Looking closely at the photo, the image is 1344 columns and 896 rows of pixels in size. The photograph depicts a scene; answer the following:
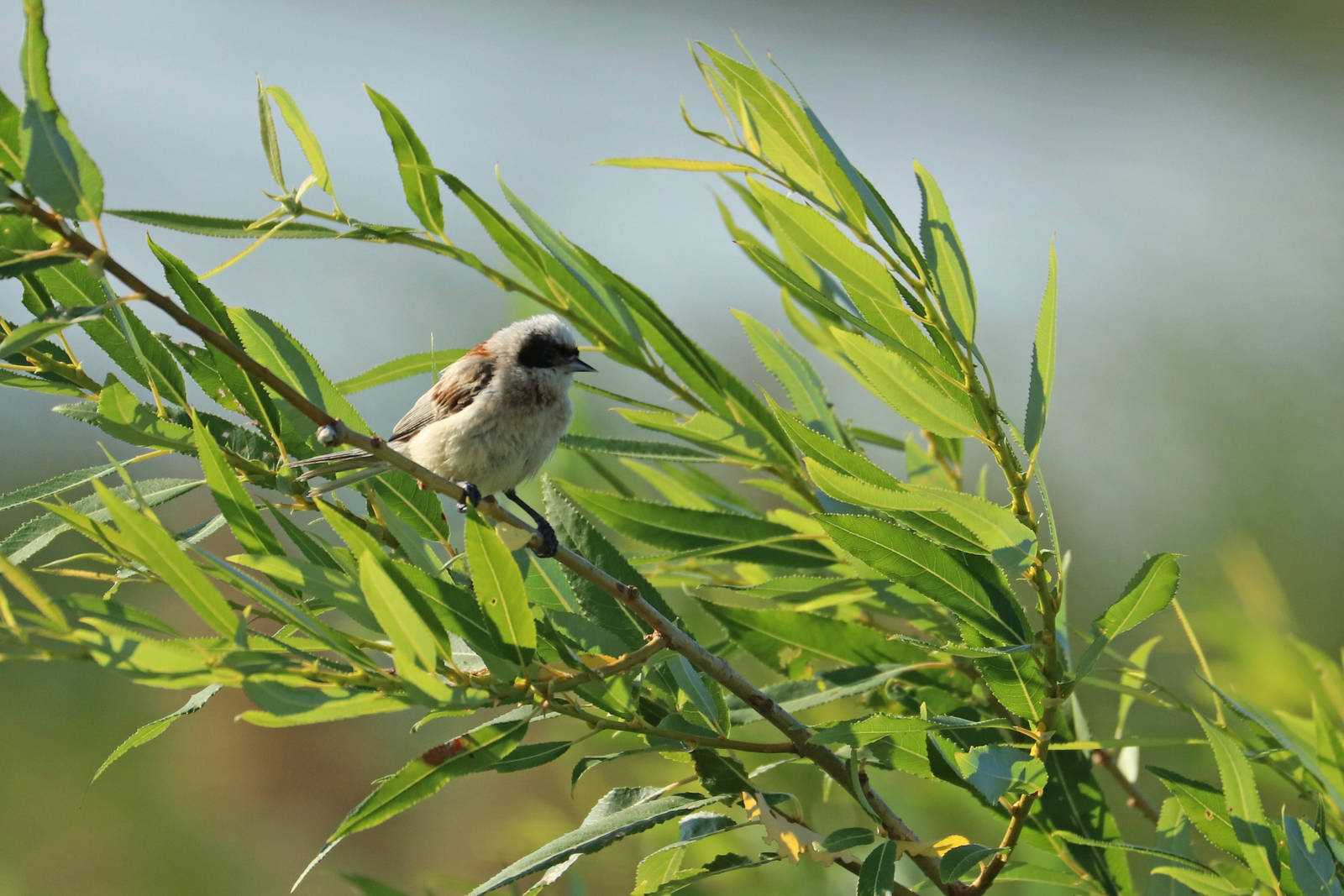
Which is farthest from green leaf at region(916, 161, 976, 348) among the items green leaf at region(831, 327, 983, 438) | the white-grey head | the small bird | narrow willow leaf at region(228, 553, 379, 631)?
the white-grey head

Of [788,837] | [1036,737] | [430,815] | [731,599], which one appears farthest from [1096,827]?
[430,815]

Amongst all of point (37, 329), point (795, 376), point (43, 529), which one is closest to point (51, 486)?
point (43, 529)

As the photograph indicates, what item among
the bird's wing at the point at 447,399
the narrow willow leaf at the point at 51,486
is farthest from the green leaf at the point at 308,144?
the bird's wing at the point at 447,399

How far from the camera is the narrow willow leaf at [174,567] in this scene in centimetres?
52

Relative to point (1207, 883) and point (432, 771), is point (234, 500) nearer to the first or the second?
point (432, 771)

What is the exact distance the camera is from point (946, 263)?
0.67 metres

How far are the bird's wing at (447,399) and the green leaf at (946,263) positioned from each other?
897 millimetres

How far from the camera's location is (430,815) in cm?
267

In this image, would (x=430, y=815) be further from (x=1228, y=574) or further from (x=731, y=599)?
(x=1228, y=574)

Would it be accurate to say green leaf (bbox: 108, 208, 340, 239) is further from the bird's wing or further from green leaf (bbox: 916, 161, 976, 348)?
the bird's wing

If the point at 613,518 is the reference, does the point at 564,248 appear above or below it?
above

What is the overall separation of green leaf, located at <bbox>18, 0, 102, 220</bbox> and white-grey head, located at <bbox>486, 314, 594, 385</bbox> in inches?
39.1

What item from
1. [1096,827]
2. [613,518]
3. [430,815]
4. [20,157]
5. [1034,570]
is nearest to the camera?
[20,157]

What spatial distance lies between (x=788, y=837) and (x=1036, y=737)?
0.54ft
